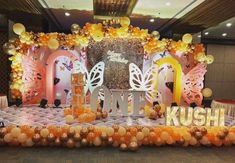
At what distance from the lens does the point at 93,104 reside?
5301 millimetres

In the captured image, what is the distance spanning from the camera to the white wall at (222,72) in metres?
11.3

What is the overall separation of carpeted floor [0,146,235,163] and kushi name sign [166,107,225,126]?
1.59ft

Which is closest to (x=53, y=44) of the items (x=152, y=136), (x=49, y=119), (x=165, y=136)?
(x=49, y=119)

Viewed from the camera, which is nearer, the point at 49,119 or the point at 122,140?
the point at 122,140

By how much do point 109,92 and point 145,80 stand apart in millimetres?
1939

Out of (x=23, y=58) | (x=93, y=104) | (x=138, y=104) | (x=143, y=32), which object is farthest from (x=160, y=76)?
(x=23, y=58)

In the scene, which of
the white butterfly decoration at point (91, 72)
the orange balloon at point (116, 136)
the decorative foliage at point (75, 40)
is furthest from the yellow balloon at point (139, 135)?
the decorative foliage at point (75, 40)

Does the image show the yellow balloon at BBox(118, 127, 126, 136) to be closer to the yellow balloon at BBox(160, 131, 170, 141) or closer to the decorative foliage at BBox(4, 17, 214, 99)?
the yellow balloon at BBox(160, 131, 170, 141)

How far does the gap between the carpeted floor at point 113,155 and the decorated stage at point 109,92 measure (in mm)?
125

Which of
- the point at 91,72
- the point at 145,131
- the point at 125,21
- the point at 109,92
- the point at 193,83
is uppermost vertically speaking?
the point at 125,21

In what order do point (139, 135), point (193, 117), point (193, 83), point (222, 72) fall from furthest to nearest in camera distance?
point (222, 72), point (193, 83), point (193, 117), point (139, 135)

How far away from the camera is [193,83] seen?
24.3 ft

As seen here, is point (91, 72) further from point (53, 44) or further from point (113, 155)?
point (113, 155)

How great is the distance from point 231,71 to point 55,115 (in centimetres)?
896
